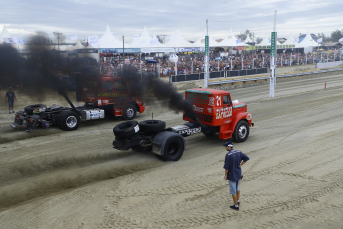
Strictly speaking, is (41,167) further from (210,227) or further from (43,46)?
(210,227)

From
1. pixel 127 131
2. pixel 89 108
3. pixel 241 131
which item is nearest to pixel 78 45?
pixel 89 108

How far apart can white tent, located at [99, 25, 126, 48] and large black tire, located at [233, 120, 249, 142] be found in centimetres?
1956

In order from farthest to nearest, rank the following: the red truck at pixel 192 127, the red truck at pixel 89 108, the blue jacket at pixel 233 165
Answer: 1. the red truck at pixel 89 108
2. the red truck at pixel 192 127
3. the blue jacket at pixel 233 165

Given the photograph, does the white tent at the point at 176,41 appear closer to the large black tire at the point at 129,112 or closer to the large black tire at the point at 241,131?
the large black tire at the point at 129,112

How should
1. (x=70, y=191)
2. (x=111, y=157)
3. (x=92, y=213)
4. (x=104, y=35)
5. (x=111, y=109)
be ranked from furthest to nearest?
(x=104, y=35) → (x=111, y=109) → (x=111, y=157) → (x=70, y=191) → (x=92, y=213)

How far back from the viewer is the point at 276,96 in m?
24.9

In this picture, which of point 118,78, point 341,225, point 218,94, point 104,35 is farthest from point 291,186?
point 104,35

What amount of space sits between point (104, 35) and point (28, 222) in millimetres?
24467

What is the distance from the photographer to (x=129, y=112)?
54.2 feet

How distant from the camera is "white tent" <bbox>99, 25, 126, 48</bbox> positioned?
28.0 m

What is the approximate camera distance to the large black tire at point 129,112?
1620 centimetres

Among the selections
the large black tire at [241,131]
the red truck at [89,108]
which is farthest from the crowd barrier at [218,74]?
the large black tire at [241,131]

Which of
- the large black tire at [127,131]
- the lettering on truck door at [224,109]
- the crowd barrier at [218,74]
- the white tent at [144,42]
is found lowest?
the large black tire at [127,131]

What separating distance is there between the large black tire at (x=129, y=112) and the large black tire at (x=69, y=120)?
276 centimetres
